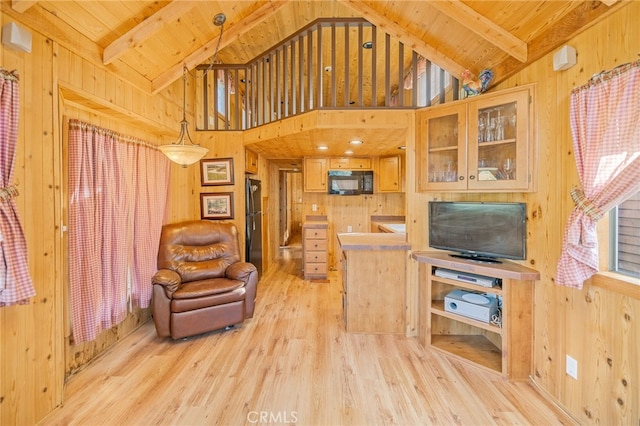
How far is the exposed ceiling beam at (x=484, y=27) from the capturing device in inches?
82.2

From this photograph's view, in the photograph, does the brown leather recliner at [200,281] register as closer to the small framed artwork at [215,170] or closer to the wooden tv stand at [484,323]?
the small framed artwork at [215,170]

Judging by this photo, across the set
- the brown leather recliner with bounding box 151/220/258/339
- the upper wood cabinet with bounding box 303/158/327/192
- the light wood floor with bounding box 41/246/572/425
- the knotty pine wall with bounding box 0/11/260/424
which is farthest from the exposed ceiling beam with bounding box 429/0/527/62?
the upper wood cabinet with bounding box 303/158/327/192

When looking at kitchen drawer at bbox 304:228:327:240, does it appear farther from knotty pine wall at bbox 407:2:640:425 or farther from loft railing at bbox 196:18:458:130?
knotty pine wall at bbox 407:2:640:425

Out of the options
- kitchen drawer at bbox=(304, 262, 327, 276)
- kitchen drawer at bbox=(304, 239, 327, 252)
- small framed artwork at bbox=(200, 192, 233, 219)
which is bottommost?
kitchen drawer at bbox=(304, 262, 327, 276)

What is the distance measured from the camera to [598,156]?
1558 mm

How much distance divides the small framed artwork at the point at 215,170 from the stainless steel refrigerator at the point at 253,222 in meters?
0.34

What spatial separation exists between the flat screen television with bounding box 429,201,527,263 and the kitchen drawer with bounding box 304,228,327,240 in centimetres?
231

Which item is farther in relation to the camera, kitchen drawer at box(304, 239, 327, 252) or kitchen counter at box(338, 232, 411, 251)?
kitchen drawer at box(304, 239, 327, 252)

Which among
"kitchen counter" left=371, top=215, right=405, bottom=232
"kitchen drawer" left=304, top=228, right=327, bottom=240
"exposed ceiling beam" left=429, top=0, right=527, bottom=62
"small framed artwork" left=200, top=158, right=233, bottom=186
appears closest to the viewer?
"exposed ceiling beam" left=429, top=0, right=527, bottom=62

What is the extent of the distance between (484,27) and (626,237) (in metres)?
1.71

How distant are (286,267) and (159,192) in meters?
3.13

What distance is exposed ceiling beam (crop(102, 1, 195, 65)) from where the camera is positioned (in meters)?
2.19

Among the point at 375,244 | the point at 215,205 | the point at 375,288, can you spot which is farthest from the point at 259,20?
the point at 375,288

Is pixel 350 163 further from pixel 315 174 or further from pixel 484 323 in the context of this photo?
pixel 484 323
